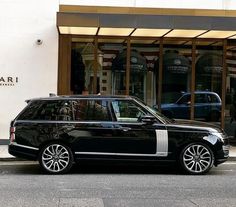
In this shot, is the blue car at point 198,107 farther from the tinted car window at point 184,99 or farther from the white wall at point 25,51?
the white wall at point 25,51

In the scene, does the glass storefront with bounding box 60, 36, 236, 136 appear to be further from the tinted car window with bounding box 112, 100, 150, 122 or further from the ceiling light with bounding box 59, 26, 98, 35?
the tinted car window with bounding box 112, 100, 150, 122

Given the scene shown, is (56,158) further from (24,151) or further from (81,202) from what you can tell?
(81,202)

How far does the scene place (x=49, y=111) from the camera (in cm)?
1065

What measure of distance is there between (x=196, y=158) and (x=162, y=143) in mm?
767

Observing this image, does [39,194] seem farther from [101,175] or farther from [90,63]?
[90,63]

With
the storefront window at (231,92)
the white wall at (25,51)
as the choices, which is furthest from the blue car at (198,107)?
the white wall at (25,51)

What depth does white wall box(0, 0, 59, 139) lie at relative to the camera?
1489cm

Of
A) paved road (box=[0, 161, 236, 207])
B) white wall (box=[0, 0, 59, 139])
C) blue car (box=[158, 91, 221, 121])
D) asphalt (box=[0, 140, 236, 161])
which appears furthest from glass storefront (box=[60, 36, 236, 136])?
paved road (box=[0, 161, 236, 207])

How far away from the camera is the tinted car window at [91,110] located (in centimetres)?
1057

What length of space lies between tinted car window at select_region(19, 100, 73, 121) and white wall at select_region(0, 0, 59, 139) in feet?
14.7

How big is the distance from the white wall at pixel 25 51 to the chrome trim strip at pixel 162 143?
559 centimetres

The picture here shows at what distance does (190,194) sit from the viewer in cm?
847

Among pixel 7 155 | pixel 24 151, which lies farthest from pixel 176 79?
pixel 24 151

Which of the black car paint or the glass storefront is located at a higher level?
the glass storefront
